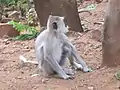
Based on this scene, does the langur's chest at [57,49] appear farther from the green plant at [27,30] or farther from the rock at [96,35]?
the green plant at [27,30]

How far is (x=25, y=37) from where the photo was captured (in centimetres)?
891

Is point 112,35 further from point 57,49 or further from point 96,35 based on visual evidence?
point 96,35

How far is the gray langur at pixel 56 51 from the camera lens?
5.92 metres

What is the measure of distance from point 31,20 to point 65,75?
5.98 metres

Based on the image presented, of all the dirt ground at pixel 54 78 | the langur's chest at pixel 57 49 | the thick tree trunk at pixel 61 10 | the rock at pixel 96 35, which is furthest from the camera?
the thick tree trunk at pixel 61 10

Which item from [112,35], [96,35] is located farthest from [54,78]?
[96,35]

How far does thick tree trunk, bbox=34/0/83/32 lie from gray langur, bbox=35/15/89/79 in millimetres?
2153

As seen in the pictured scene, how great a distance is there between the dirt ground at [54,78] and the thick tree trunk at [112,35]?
0.16m

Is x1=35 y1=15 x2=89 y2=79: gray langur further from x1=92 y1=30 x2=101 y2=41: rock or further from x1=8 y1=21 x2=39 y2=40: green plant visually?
x1=8 y1=21 x2=39 y2=40: green plant

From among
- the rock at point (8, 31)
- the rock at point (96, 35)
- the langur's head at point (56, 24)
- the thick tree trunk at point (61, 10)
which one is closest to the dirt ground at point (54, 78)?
the rock at point (96, 35)

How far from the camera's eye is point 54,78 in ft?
19.4

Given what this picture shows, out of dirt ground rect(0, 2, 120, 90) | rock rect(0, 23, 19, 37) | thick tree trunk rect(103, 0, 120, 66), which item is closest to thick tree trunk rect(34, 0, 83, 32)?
dirt ground rect(0, 2, 120, 90)

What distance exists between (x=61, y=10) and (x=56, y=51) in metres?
2.30

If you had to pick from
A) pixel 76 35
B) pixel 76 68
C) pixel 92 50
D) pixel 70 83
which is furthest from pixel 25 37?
pixel 70 83
